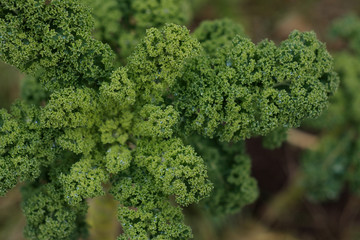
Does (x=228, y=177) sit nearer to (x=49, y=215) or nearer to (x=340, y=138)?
(x=49, y=215)

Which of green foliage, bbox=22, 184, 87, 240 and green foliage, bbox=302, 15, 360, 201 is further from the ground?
green foliage, bbox=302, 15, 360, 201

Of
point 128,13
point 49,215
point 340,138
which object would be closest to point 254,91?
point 128,13

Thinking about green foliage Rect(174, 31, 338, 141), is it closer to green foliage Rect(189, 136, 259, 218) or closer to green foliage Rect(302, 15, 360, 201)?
green foliage Rect(189, 136, 259, 218)

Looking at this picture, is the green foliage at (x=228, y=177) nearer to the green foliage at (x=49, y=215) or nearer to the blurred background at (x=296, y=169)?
the green foliage at (x=49, y=215)

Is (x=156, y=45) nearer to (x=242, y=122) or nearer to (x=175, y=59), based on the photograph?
(x=175, y=59)

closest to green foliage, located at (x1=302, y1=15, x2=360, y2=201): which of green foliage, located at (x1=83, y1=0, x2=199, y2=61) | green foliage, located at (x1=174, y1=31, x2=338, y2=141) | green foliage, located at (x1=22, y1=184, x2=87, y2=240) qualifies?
green foliage, located at (x1=174, y1=31, x2=338, y2=141)

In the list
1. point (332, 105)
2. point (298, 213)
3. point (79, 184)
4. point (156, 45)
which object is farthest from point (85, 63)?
point (298, 213)
